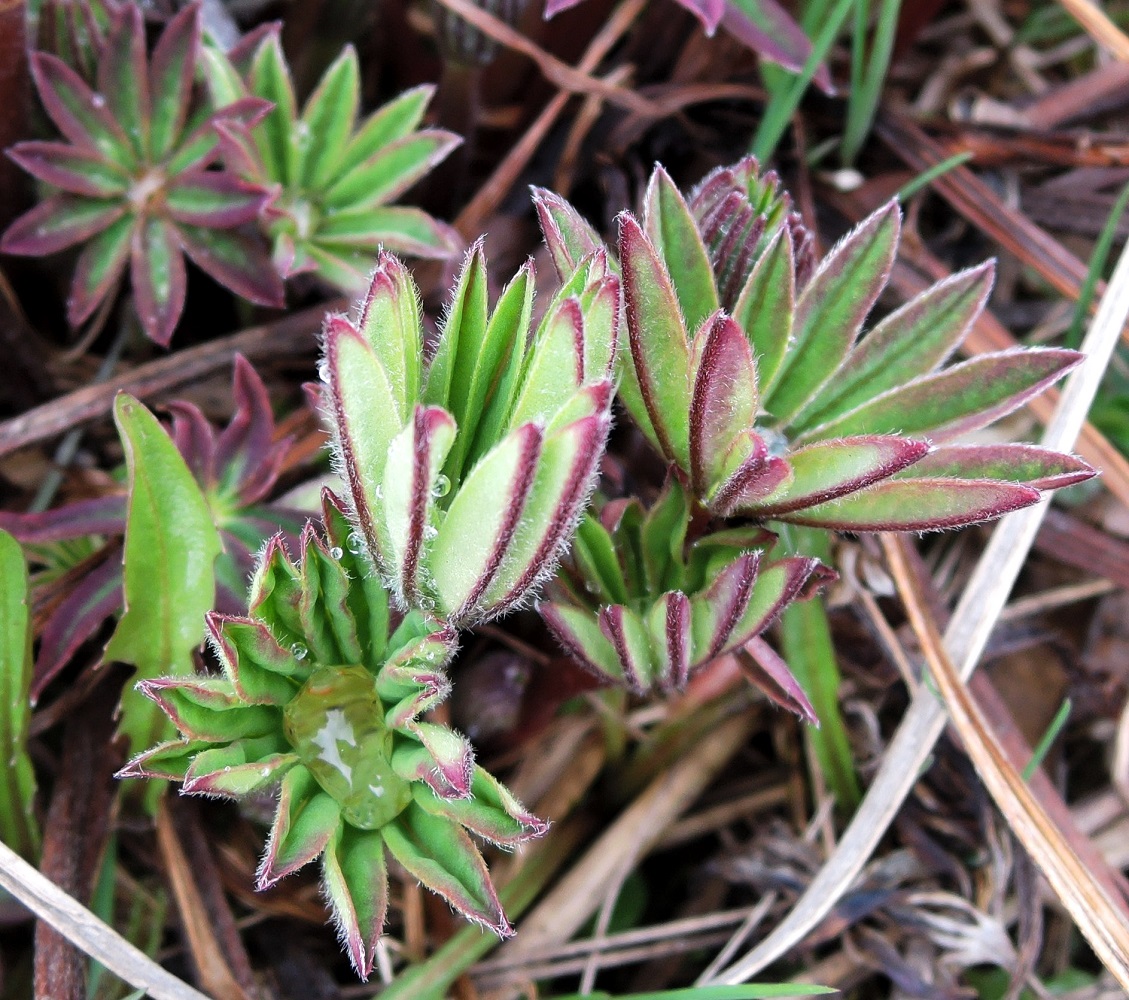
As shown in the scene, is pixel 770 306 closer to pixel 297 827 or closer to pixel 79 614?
pixel 297 827

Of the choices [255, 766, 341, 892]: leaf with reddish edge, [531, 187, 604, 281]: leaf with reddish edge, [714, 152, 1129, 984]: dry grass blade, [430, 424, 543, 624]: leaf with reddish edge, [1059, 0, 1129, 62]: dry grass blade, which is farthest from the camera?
[1059, 0, 1129, 62]: dry grass blade

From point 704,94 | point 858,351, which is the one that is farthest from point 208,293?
point 858,351

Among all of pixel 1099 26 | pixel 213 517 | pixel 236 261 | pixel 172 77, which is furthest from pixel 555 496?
pixel 1099 26

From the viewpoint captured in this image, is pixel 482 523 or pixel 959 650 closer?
pixel 482 523

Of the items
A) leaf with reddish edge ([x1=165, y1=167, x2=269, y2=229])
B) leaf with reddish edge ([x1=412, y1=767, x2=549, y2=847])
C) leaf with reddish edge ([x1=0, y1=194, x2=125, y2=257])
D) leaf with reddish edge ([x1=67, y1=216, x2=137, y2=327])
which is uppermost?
leaf with reddish edge ([x1=165, y1=167, x2=269, y2=229])

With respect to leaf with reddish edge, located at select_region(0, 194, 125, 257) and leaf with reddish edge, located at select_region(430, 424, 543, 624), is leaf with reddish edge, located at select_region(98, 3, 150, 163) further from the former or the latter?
leaf with reddish edge, located at select_region(430, 424, 543, 624)

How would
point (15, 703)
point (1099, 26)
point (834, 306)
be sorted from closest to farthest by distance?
point (834, 306) → point (15, 703) → point (1099, 26)

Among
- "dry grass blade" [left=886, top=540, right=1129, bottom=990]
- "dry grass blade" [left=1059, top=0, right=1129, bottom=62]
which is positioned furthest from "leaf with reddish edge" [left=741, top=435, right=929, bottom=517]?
"dry grass blade" [left=1059, top=0, right=1129, bottom=62]
